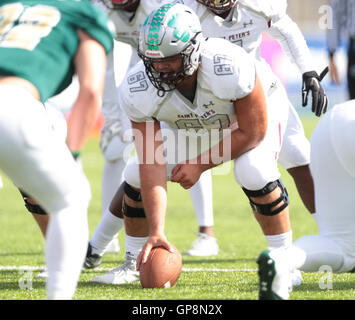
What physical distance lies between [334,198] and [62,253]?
108cm

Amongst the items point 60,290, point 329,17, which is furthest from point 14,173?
point 329,17

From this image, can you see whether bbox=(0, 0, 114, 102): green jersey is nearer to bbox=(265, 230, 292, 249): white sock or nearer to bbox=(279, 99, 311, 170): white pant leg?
bbox=(265, 230, 292, 249): white sock

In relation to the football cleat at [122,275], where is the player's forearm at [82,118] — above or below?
above

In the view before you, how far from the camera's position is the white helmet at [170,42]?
10.4 ft

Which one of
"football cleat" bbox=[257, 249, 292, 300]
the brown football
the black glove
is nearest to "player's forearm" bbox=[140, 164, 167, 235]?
the brown football

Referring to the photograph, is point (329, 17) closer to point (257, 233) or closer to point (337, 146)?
point (257, 233)

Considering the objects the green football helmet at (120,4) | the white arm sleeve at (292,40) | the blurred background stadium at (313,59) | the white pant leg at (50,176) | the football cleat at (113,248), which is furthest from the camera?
→ the blurred background stadium at (313,59)

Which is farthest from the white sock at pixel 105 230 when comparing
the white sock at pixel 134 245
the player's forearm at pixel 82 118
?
the player's forearm at pixel 82 118

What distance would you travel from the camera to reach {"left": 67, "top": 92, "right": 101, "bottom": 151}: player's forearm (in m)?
2.50

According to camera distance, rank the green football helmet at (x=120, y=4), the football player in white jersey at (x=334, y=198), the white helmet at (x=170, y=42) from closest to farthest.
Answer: the football player in white jersey at (x=334, y=198) < the white helmet at (x=170, y=42) < the green football helmet at (x=120, y=4)

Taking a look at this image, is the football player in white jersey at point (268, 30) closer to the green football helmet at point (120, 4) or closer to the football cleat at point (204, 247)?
the green football helmet at point (120, 4)

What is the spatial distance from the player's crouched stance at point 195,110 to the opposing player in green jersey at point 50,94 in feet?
2.05

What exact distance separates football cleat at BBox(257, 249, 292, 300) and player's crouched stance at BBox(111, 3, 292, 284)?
23.8 inches

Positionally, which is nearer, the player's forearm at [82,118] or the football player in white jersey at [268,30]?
the player's forearm at [82,118]
